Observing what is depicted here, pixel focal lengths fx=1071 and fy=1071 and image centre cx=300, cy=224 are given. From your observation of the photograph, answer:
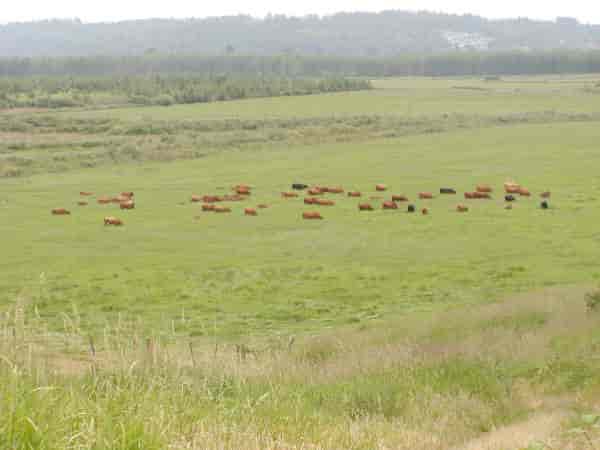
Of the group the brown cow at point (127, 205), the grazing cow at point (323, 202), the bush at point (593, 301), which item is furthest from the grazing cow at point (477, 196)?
the bush at point (593, 301)

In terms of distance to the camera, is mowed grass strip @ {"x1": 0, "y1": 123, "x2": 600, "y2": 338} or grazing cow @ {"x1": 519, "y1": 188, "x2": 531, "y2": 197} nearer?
mowed grass strip @ {"x1": 0, "y1": 123, "x2": 600, "y2": 338}

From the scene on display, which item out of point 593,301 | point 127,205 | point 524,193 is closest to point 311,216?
point 127,205

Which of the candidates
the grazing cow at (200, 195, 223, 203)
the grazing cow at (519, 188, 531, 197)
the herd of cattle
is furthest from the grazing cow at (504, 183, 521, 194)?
the grazing cow at (200, 195, 223, 203)

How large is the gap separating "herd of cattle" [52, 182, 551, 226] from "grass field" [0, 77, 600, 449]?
0.47m

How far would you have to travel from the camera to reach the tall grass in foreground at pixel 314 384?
27.9 feet

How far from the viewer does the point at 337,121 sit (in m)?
84.8

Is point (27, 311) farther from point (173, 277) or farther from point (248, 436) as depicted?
point (248, 436)

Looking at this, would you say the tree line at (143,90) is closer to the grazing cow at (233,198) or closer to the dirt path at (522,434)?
the grazing cow at (233,198)

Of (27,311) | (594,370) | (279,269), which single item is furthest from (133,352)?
(279,269)

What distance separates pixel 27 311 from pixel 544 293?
10184 millimetres

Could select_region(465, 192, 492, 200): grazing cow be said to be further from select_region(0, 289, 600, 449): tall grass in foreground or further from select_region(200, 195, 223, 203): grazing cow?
select_region(0, 289, 600, 449): tall grass in foreground

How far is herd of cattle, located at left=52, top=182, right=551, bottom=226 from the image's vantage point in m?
35.8

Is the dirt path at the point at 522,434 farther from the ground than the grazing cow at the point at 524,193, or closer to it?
farther from the ground

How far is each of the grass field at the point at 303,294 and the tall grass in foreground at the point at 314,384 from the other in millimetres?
40
